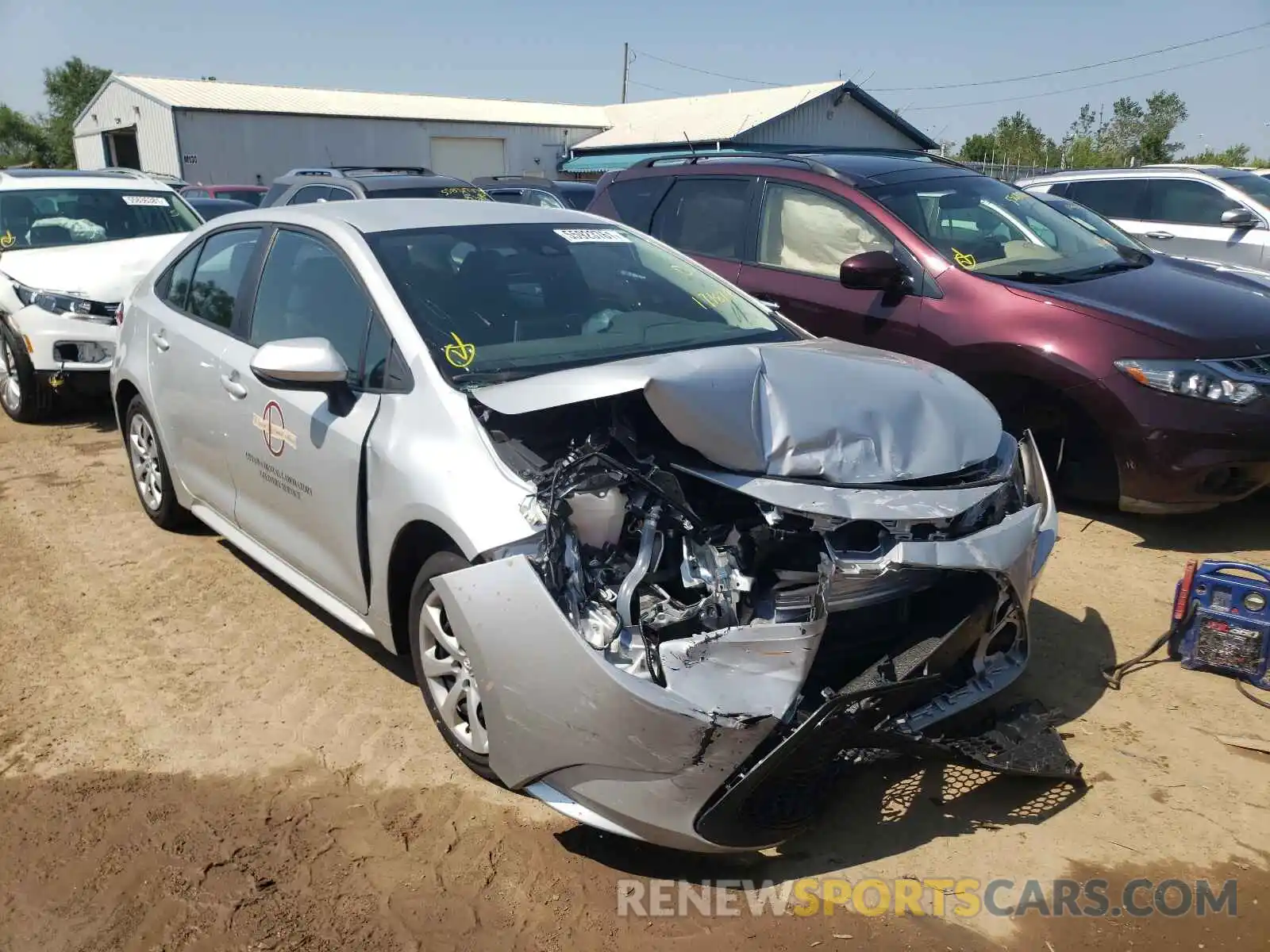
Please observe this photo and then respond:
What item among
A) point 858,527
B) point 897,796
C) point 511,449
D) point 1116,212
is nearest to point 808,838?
point 897,796

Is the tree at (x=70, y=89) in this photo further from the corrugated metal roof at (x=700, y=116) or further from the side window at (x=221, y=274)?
the side window at (x=221, y=274)

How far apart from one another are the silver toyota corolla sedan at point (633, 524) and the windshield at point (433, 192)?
6180mm

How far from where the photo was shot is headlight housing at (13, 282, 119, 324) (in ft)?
24.4

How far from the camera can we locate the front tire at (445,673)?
9.90 ft

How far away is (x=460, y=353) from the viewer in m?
3.31

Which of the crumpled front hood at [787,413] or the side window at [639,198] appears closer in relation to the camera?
the crumpled front hood at [787,413]

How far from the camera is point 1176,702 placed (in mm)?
3596

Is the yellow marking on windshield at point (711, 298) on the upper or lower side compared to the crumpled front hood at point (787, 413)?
upper

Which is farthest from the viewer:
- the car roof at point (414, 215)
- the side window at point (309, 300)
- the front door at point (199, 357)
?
the front door at point (199, 357)

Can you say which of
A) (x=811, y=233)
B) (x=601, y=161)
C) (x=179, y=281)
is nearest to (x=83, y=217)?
(x=179, y=281)

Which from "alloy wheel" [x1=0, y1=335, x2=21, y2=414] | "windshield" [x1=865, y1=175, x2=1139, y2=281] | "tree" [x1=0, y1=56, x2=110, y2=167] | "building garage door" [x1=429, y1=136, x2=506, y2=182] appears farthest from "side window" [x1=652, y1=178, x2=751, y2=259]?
"tree" [x1=0, y1=56, x2=110, y2=167]

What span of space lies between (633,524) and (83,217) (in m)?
7.92

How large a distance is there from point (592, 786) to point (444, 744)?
1.01 metres

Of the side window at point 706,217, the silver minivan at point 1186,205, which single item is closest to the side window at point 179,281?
the side window at point 706,217
